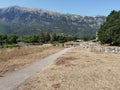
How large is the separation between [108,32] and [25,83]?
57112 millimetres

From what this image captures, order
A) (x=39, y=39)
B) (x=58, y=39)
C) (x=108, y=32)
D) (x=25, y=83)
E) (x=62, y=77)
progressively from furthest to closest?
(x=58, y=39) < (x=39, y=39) < (x=108, y=32) < (x=62, y=77) < (x=25, y=83)

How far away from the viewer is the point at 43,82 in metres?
11.9

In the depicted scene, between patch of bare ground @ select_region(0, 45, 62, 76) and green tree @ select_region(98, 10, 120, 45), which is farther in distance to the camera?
green tree @ select_region(98, 10, 120, 45)

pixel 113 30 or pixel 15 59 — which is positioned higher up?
pixel 113 30

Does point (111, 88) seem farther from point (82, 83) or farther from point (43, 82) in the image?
point (43, 82)

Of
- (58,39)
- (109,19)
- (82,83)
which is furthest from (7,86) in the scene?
(58,39)

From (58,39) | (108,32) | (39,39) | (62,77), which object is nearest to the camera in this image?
(62,77)

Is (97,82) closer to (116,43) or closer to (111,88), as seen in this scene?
(111,88)

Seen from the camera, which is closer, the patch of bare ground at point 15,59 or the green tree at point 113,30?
the patch of bare ground at point 15,59

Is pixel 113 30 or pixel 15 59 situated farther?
pixel 113 30

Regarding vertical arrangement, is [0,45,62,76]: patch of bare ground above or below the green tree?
below

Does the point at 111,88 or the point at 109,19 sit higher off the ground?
the point at 109,19

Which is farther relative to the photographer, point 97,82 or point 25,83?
point 97,82

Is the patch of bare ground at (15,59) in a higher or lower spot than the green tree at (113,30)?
lower
